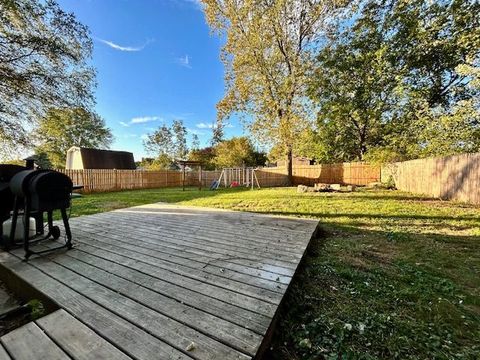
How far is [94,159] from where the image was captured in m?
19.7

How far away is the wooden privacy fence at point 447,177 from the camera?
5.77 metres

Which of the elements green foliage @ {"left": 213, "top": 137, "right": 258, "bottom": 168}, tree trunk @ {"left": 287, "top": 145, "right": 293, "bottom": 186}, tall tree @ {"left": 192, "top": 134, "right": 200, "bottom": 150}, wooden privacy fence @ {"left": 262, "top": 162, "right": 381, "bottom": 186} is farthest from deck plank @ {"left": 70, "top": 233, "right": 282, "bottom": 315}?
tall tree @ {"left": 192, "top": 134, "right": 200, "bottom": 150}

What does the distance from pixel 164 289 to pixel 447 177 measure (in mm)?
8460

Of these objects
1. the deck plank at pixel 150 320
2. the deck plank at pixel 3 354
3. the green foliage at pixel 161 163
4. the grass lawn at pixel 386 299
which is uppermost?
the green foliage at pixel 161 163

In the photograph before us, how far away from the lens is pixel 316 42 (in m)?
12.4

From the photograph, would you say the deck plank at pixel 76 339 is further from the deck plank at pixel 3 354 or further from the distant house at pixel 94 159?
the distant house at pixel 94 159

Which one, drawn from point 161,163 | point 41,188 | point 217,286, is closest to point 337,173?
point 217,286

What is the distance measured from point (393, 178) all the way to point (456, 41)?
6.06 m

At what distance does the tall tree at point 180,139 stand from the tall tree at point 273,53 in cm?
1410

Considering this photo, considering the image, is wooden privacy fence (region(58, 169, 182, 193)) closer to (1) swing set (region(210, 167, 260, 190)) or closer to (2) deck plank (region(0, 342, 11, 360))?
(1) swing set (region(210, 167, 260, 190))

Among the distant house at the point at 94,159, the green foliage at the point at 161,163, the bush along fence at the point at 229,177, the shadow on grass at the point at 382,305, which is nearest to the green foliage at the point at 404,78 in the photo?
the bush along fence at the point at 229,177

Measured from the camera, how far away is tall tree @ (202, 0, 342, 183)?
11711mm

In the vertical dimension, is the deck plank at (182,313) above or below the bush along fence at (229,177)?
below

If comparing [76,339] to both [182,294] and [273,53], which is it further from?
[273,53]
